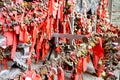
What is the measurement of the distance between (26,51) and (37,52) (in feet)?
3.74

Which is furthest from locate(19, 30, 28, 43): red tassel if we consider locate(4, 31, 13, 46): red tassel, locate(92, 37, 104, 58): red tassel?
locate(92, 37, 104, 58): red tassel

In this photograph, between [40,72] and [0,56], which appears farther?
[0,56]

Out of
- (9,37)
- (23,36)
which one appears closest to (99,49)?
(23,36)

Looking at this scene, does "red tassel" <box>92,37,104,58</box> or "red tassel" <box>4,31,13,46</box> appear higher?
"red tassel" <box>4,31,13,46</box>

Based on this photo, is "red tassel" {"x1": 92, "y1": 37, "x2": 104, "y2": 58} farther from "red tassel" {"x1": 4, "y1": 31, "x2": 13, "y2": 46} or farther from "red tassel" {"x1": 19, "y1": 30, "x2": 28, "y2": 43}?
"red tassel" {"x1": 4, "y1": 31, "x2": 13, "y2": 46}

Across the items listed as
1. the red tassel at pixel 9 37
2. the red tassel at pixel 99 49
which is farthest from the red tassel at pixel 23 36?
the red tassel at pixel 99 49

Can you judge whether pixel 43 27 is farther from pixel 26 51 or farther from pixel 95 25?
pixel 95 25

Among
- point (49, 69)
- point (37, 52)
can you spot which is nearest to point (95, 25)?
point (37, 52)

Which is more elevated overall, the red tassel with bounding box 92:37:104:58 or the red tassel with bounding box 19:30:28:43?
the red tassel with bounding box 19:30:28:43

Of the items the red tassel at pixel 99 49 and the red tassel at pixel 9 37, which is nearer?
the red tassel at pixel 99 49

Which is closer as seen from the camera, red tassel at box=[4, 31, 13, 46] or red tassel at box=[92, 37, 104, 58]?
red tassel at box=[92, 37, 104, 58]

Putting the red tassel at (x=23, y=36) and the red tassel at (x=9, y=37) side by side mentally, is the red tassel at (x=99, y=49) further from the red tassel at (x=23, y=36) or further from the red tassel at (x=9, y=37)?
the red tassel at (x=9, y=37)

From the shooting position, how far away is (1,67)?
15.3 feet

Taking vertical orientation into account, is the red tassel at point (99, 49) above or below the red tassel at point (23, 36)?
below
